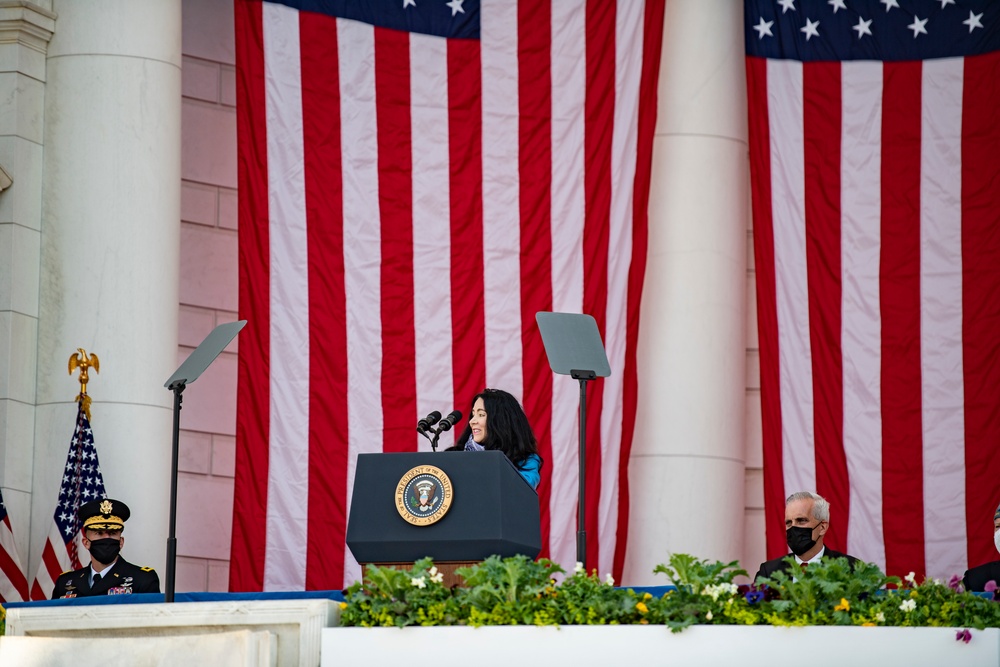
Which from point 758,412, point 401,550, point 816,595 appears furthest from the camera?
point 758,412

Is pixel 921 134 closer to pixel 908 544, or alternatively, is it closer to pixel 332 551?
pixel 908 544

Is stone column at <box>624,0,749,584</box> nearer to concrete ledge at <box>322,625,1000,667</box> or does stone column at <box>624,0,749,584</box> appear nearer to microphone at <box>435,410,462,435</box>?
microphone at <box>435,410,462,435</box>

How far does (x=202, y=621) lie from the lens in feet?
21.7

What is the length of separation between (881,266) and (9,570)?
6.78 metres

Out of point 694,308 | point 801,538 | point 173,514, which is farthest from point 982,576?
point 173,514

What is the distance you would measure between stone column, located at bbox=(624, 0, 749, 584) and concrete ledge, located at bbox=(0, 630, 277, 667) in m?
6.24

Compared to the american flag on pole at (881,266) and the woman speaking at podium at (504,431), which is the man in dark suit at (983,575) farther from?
the american flag on pole at (881,266)

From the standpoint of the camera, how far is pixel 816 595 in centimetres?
654

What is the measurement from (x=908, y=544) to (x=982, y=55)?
3.85 metres

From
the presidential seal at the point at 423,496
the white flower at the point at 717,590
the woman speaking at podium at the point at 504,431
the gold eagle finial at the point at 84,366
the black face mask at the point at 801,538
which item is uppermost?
the gold eagle finial at the point at 84,366

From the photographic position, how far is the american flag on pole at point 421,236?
39.8 ft

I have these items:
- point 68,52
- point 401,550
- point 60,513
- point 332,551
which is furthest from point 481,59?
point 401,550

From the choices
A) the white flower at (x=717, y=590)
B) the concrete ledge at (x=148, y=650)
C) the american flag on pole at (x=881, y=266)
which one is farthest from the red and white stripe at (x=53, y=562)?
the white flower at (x=717, y=590)

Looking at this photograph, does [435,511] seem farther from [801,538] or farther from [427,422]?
[801,538]
